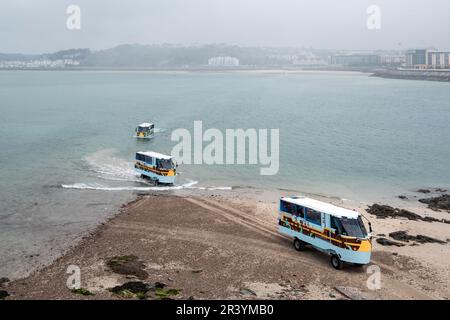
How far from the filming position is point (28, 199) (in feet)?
102

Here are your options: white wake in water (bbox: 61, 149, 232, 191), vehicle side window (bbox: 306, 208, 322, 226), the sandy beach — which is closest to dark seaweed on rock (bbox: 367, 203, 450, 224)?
the sandy beach

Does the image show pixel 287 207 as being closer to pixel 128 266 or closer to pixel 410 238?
pixel 410 238

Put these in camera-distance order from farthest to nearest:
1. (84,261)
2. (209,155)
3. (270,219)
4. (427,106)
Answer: (427,106), (209,155), (270,219), (84,261)

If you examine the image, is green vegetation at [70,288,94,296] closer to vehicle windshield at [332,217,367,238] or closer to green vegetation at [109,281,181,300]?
green vegetation at [109,281,181,300]

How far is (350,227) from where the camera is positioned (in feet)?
61.7

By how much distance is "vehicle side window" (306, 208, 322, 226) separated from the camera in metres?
19.8

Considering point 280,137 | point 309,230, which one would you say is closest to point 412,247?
point 309,230

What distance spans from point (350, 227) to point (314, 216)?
1.71 m

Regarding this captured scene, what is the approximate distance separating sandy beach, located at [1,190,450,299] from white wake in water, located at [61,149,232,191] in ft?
20.1

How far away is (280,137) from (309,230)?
40114 millimetres

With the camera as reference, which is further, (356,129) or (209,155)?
Result: (356,129)

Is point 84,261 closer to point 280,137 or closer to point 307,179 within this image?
point 307,179

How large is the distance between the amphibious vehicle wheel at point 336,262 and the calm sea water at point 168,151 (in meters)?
11.5
